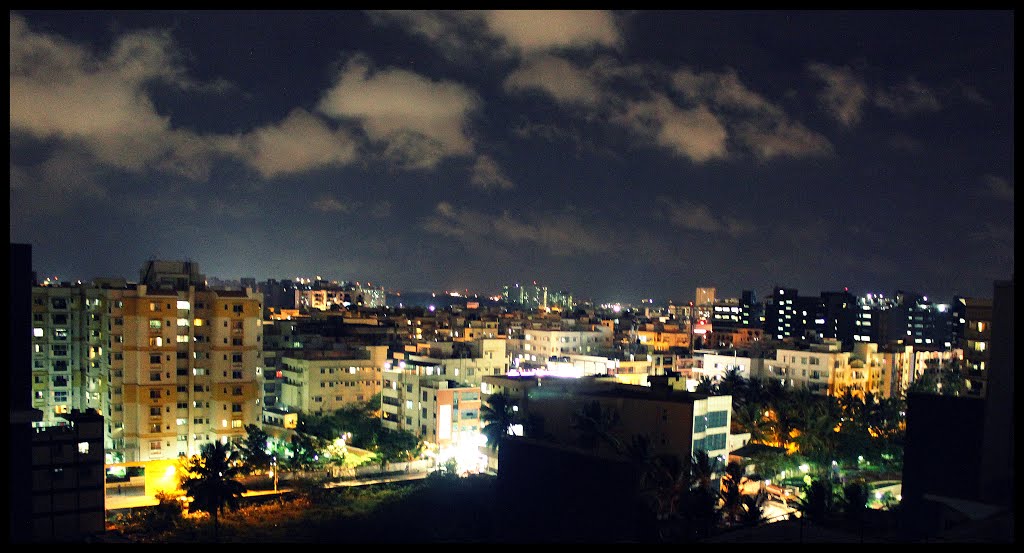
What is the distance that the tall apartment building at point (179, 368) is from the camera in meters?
10.2

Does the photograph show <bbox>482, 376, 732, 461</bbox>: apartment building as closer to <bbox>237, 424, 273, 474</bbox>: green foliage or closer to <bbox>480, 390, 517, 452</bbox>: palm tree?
<bbox>480, 390, 517, 452</bbox>: palm tree

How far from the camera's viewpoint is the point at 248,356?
35.4ft

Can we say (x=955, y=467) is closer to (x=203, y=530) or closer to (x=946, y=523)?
(x=946, y=523)

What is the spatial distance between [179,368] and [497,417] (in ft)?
13.6

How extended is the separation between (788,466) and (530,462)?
137 inches

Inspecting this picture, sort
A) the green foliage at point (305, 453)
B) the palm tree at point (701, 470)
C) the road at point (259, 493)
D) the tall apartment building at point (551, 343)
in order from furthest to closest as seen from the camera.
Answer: the tall apartment building at point (551, 343) < the green foliage at point (305, 453) < the road at point (259, 493) < the palm tree at point (701, 470)

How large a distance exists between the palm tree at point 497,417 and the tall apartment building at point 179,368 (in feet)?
10.4

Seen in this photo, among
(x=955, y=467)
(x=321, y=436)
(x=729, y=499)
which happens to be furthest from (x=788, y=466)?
(x=321, y=436)

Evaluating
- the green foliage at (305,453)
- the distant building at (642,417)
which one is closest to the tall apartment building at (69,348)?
the green foliage at (305,453)

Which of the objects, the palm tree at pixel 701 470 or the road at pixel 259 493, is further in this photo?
the road at pixel 259 493

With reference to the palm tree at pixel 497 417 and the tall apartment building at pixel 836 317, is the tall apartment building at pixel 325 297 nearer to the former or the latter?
the tall apartment building at pixel 836 317

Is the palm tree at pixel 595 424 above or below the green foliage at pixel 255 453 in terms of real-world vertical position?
above

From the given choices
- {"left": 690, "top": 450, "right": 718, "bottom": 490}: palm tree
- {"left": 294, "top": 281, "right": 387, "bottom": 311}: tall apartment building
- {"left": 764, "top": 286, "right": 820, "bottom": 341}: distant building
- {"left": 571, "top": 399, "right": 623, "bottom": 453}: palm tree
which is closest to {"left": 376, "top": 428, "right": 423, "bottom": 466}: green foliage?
{"left": 571, "top": 399, "right": 623, "bottom": 453}: palm tree

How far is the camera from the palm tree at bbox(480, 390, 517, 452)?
9945 millimetres
